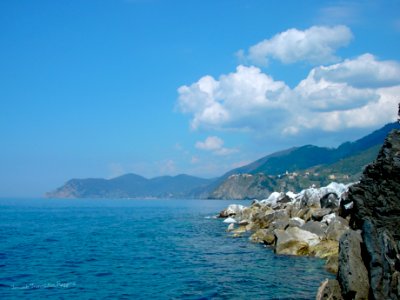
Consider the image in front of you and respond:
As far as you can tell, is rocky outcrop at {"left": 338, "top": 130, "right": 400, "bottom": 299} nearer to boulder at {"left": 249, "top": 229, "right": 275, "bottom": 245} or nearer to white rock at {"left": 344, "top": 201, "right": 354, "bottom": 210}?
white rock at {"left": 344, "top": 201, "right": 354, "bottom": 210}

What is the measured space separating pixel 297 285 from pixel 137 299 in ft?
33.0

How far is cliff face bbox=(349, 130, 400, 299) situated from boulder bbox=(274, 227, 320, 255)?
12.0m

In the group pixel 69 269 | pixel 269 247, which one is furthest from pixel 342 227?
pixel 69 269

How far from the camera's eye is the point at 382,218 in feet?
73.9

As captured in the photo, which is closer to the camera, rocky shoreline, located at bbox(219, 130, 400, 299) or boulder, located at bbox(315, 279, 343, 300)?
rocky shoreline, located at bbox(219, 130, 400, 299)

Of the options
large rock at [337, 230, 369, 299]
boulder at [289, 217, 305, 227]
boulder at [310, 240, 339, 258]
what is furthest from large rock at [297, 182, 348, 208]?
large rock at [337, 230, 369, 299]

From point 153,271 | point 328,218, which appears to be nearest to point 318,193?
point 328,218

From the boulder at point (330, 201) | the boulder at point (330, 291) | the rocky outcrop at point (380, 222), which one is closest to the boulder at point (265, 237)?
the boulder at point (330, 201)

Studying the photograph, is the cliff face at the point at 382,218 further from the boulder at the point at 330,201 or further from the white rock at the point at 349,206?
the boulder at the point at 330,201

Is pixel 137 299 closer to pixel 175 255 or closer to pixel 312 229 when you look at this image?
pixel 175 255

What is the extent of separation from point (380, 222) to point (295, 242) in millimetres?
16682

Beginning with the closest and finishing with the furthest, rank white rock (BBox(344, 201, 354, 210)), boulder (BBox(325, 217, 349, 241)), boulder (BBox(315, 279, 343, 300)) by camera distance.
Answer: boulder (BBox(315, 279, 343, 300))
boulder (BBox(325, 217, 349, 241))
white rock (BBox(344, 201, 354, 210))

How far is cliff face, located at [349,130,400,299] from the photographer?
1831 cm

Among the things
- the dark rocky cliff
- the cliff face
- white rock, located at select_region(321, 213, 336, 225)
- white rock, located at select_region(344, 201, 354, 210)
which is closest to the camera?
the cliff face
